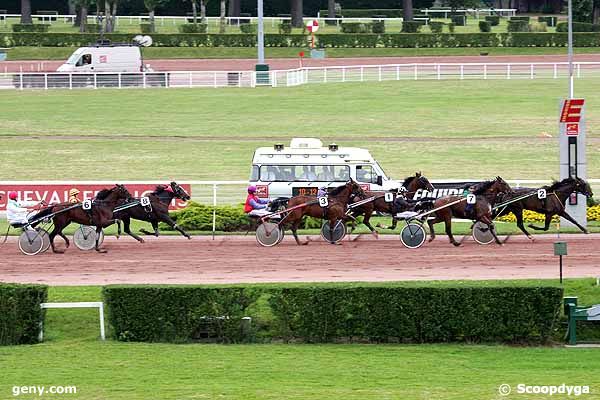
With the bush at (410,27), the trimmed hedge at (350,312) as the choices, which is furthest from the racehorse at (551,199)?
the bush at (410,27)

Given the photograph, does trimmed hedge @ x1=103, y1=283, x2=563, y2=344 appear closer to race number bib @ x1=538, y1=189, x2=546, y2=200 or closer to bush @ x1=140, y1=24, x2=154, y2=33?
race number bib @ x1=538, y1=189, x2=546, y2=200

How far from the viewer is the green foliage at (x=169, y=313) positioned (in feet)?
53.5

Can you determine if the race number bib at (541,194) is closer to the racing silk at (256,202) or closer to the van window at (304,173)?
the van window at (304,173)

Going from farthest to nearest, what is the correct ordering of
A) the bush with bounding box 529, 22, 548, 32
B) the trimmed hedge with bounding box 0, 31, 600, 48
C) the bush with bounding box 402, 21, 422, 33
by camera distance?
the bush with bounding box 529, 22, 548, 32 → the bush with bounding box 402, 21, 422, 33 → the trimmed hedge with bounding box 0, 31, 600, 48

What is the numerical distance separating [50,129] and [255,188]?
1967cm

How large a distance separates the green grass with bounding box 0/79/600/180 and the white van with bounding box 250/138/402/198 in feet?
25.8

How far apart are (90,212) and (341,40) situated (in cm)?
4723

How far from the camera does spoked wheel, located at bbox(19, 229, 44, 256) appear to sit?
23.0m

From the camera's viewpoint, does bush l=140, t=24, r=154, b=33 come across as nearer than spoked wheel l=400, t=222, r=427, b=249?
No

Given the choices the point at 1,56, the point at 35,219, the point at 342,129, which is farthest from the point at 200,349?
the point at 1,56

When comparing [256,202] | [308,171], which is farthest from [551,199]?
[256,202]

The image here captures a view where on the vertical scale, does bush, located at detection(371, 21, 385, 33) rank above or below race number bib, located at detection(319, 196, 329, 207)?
above

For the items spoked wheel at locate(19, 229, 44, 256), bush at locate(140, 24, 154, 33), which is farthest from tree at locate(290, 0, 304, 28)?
spoked wheel at locate(19, 229, 44, 256)

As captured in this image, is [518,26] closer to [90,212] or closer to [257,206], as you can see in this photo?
[257,206]
